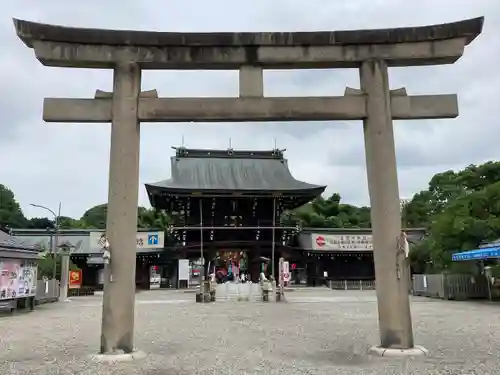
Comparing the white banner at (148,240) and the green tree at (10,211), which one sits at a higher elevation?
the green tree at (10,211)

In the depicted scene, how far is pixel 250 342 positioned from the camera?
9.95 metres

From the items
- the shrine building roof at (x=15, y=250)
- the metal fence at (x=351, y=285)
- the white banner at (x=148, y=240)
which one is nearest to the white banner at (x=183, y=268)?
the white banner at (x=148, y=240)

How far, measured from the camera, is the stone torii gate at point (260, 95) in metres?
8.28

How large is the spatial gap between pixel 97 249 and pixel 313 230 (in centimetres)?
1711

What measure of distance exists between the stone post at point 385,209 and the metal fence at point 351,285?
90.3 ft

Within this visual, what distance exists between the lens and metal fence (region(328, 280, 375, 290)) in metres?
35.2

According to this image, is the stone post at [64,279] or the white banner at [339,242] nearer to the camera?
the stone post at [64,279]

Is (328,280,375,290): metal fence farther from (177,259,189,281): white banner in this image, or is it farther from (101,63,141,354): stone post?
(101,63,141,354): stone post

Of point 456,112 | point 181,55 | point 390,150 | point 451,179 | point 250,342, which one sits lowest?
point 250,342

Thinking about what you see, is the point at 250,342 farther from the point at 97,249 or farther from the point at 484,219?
the point at 97,249

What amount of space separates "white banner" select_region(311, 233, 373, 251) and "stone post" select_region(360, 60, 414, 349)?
28.3 meters

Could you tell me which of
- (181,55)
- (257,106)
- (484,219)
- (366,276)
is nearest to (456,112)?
(257,106)

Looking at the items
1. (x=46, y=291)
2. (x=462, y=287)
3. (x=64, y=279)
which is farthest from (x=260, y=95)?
(x=64, y=279)

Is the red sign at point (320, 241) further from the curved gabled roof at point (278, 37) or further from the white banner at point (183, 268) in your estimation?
the curved gabled roof at point (278, 37)
